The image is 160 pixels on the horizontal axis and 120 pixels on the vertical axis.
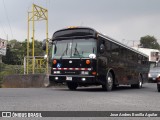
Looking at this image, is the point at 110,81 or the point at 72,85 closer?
the point at 110,81

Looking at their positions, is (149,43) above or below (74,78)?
above

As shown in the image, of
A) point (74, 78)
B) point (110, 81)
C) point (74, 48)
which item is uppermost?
point (74, 48)

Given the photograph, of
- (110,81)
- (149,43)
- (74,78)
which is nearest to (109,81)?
(110,81)

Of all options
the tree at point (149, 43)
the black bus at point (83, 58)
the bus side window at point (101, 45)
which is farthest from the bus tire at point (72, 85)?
the tree at point (149, 43)

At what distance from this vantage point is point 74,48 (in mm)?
18250

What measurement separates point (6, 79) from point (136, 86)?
914 cm

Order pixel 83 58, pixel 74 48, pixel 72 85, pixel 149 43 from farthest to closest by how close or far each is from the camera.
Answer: pixel 149 43 → pixel 72 85 → pixel 74 48 → pixel 83 58

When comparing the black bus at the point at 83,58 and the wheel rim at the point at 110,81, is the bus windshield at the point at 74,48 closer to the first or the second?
the black bus at the point at 83,58

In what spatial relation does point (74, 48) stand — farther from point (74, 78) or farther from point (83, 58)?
point (74, 78)

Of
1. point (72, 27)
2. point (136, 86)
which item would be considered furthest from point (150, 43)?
point (72, 27)

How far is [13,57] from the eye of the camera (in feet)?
260

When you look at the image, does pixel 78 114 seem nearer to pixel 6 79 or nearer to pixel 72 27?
pixel 72 27

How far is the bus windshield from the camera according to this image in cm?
1794

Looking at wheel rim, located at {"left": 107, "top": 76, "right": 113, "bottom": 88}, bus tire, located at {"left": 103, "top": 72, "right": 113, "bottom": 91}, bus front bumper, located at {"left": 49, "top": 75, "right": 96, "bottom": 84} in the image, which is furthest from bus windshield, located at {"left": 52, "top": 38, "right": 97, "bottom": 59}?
wheel rim, located at {"left": 107, "top": 76, "right": 113, "bottom": 88}
